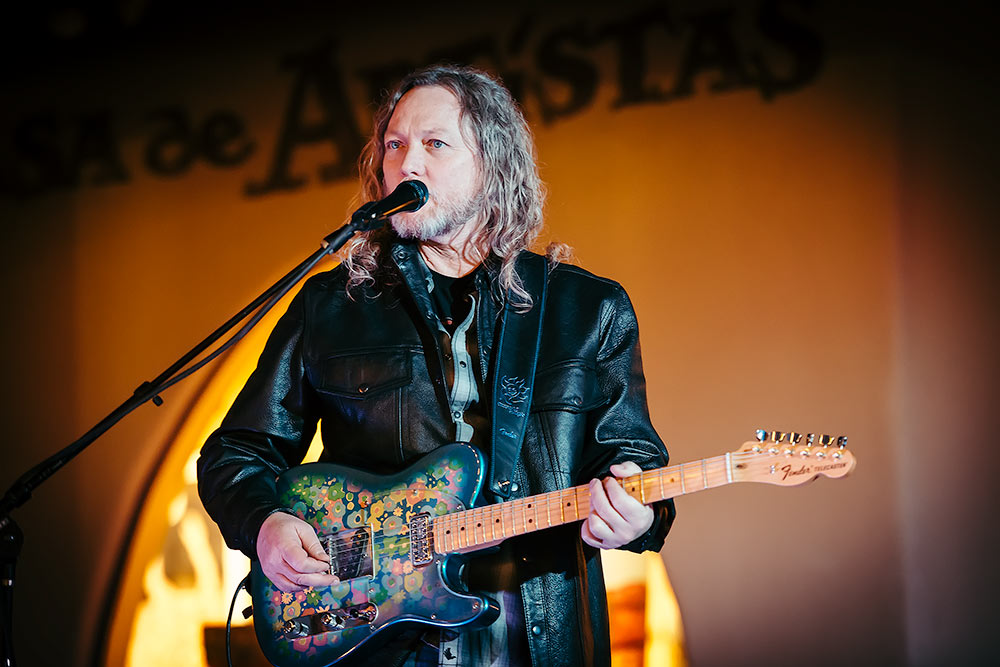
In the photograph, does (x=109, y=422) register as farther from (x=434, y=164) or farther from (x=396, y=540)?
(x=434, y=164)

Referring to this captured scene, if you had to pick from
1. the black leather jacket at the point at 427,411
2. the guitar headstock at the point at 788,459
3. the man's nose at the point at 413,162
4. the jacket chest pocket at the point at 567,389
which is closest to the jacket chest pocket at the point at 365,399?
the black leather jacket at the point at 427,411

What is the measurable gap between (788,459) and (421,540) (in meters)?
0.73

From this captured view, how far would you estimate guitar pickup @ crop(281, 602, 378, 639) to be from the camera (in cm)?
197

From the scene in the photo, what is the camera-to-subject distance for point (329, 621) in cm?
200

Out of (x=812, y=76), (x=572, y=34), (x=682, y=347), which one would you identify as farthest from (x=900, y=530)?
(x=572, y=34)

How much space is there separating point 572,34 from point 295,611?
6.97 feet

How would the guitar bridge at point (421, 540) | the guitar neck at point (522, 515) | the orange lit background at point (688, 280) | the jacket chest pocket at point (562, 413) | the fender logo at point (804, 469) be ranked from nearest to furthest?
the fender logo at point (804, 469) → the guitar neck at point (522, 515) → the guitar bridge at point (421, 540) → the jacket chest pocket at point (562, 413) → the orange lit background at point (688, 280)

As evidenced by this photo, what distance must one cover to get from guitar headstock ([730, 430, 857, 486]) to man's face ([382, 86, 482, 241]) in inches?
37.4

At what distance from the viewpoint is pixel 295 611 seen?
2.05 meters

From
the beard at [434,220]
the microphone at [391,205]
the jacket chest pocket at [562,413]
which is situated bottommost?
the jacket chest pocket at [562,413]

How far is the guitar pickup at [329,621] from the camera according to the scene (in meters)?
1.97

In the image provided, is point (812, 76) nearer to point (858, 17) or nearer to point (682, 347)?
point (858, 17)

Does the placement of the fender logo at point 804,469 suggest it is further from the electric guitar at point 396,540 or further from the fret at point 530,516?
the fret at point 530,516

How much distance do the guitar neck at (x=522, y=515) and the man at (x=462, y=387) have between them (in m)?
0.04
